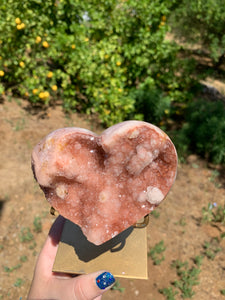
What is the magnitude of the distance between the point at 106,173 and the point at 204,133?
3362 millimetres

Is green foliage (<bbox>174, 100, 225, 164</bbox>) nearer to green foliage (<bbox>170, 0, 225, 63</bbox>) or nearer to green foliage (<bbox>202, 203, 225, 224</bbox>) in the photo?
green foliage (<bbox>202, 203, 225, 224</bbox>)

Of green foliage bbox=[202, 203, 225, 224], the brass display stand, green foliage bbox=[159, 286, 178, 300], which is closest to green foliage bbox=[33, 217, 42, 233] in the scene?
the brass display stand

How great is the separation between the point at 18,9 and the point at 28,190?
2904 mm

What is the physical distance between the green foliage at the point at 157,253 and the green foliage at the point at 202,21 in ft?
17.8

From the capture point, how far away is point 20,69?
4.58 metres

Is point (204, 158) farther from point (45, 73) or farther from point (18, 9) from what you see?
point (18, 9)

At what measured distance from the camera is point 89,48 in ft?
15.1

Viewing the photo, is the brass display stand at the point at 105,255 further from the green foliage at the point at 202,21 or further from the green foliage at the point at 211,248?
the green foliage at the point at 202,21

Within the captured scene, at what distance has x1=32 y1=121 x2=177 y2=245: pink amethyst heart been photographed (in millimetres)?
1646

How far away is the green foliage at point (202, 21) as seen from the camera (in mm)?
6547

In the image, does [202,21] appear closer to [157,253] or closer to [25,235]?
[157,253]

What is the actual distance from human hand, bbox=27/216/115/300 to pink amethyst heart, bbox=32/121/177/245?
0.83 ft

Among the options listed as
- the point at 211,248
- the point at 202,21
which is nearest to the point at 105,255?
the point at 211,248

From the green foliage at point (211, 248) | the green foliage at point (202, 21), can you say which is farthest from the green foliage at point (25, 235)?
the green foliage at point (202, 21)
